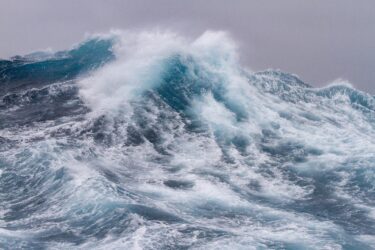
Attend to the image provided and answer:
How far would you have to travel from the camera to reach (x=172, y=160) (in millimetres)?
62062

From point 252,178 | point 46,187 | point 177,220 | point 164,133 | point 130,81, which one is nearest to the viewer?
point 177,220

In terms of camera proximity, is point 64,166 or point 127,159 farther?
point 127,159

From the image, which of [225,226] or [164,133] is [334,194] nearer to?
[225,226]

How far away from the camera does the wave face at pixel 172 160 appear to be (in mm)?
40906

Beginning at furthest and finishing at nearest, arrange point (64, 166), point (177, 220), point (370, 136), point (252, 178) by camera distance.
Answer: point (370, 136) → point (252, 178) → point (64, 166) → point (177, 220)

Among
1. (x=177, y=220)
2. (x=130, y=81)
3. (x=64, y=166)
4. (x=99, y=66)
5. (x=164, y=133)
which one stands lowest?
(x=177, y=220)

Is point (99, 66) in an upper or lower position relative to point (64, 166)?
upper

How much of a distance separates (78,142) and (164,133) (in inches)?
570

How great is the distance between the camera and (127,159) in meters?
59.7

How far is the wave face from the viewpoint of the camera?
40.9 m

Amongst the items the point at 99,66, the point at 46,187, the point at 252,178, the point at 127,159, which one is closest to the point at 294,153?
the point at 252,178

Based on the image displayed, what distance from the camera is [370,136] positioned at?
9381cm

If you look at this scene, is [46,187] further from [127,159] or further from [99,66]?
[99,66]

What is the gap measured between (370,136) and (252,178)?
43.7 meters
